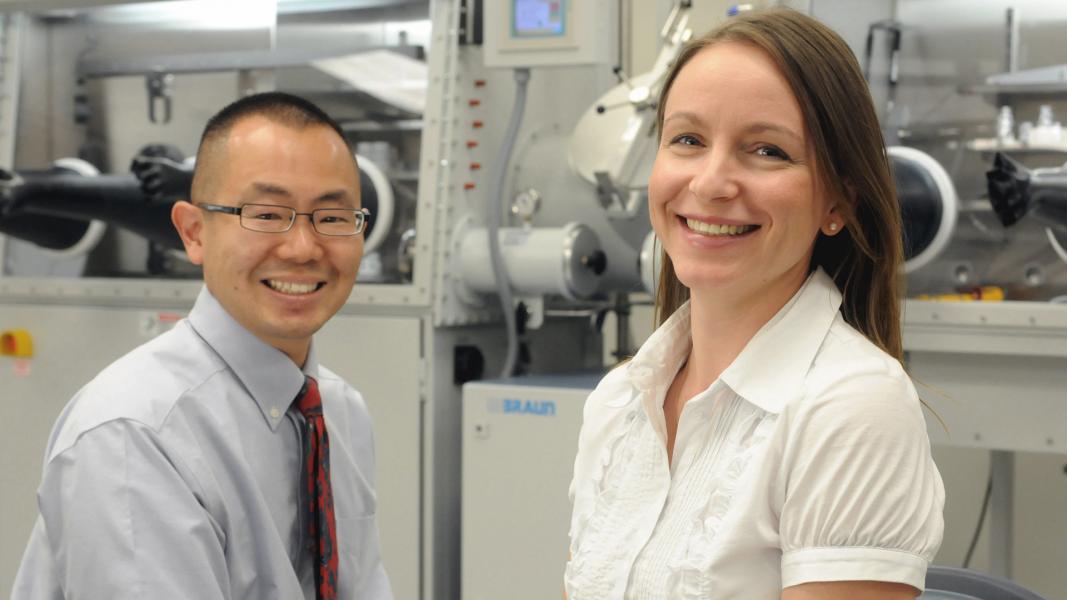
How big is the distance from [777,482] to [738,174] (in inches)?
10.4

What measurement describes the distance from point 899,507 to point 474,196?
188 centimetres

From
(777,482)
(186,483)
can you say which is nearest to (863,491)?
(777,482)

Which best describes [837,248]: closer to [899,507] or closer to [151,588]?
[899,507]

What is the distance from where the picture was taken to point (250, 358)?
1.60 meters

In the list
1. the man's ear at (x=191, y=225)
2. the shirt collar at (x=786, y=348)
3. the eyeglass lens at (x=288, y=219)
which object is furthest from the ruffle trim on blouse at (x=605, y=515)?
the man's ear at (x=191, y=225)

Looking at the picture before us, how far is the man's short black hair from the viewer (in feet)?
5.31

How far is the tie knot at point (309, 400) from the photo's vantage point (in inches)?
64.9

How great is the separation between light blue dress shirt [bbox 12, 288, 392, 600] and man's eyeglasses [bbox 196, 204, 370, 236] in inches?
4.7

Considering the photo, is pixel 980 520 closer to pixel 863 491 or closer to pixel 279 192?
pixel 279 192

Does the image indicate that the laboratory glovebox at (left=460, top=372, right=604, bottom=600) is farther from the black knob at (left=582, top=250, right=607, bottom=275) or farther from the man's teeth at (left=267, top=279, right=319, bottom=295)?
the man's teeth at (left=267, top=279, right=319, bottom=295)

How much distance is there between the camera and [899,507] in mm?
946

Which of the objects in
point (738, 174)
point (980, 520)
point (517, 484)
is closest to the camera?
point (738, 174)

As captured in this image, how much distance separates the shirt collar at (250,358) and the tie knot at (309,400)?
16 millimetres

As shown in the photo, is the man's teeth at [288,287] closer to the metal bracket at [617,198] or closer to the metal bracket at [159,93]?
the metal bracket at [617,198]
